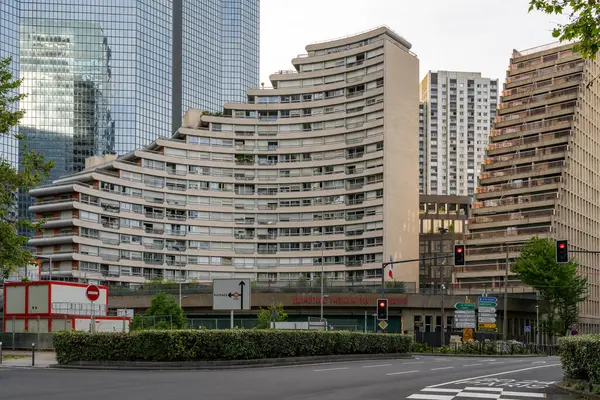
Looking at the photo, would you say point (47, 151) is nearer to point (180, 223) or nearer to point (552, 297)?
point (180, 223)

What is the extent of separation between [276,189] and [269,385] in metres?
109

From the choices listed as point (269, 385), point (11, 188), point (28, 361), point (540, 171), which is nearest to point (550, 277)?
point (540, 171)

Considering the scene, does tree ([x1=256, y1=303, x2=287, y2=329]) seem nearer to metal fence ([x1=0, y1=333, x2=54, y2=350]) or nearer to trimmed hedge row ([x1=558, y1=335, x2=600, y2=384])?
metal fence ([x1=0, y1=333, x2=54, y2=350])

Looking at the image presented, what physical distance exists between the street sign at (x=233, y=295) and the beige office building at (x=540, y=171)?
287ft

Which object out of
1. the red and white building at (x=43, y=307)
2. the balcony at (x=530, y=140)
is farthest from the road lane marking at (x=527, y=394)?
the balcony at (x=530, y=140)

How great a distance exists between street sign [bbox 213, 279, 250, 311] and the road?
624 centimetres

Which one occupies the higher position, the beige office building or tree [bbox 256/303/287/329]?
the beige office building

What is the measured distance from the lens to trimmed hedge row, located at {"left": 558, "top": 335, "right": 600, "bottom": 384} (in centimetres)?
2045

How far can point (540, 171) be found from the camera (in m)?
124

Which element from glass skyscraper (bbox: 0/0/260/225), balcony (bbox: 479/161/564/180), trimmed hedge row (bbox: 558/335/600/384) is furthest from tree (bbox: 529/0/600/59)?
glass skyscraper (bbox: 0/0/260/225)

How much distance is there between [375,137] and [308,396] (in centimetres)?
10554

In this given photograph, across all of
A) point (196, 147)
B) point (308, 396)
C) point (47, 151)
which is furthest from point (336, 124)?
point (308, 396)

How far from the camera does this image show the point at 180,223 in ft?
417

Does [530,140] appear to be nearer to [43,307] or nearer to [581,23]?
[43,307]
